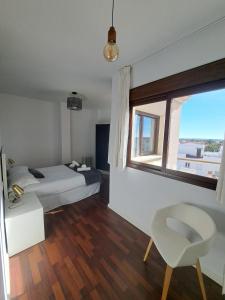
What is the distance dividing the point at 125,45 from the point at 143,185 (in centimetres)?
178

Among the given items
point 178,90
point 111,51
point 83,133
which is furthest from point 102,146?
point 111,51

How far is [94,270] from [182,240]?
0.95 meters

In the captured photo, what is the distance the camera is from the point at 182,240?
4.35 feet

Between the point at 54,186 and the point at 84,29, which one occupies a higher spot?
the point at 84,29

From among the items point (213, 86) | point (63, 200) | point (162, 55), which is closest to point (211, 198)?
point (213, 86)

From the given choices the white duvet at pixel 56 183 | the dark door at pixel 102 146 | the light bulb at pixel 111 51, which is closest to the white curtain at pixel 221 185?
the light bulb at pixel 111 51

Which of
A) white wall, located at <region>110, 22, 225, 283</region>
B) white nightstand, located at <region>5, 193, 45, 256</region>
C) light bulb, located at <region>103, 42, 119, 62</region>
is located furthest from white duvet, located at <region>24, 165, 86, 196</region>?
light bulb, located at <region>103, 42, 119, 62</region>

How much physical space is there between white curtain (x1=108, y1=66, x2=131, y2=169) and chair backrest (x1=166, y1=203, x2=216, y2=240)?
0.97 m

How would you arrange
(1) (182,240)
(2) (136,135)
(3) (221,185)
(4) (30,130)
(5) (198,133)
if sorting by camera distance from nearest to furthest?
(3) (221,185), (1) (182,240), (5) (198,133), (2) (136,135), (4) (30,130)

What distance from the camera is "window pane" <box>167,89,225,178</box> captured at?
1.41 meters

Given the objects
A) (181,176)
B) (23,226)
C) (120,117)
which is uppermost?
(120,117)

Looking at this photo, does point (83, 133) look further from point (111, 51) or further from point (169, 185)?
point (111, 51)

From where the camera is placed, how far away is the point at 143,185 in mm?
2006

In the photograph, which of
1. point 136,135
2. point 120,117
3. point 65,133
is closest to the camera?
point 120,117
